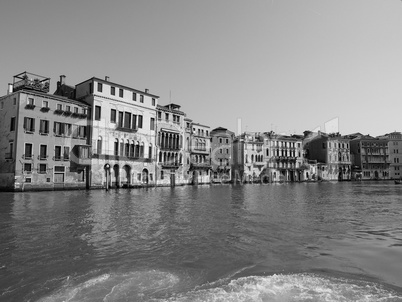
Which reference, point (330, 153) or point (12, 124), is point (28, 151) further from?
point (330, 153)

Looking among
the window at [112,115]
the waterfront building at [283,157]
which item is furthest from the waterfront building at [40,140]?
the waterfront building at [283,157]

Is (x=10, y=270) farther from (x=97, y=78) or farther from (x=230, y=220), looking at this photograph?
→ (x=97, y=78)

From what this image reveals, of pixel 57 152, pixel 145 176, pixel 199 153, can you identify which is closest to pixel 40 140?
pixel 57 152

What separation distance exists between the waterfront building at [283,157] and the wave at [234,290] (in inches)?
2726

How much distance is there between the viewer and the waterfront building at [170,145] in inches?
1882

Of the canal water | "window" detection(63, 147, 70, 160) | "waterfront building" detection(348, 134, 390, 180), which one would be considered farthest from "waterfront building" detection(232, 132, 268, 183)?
the canal water

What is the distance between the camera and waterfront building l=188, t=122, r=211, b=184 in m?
55.9

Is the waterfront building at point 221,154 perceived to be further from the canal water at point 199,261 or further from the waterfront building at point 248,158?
the canal water at point 199,261

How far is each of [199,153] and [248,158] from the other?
52.3 feet

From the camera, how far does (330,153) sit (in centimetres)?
8344

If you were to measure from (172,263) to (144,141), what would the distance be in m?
39.5

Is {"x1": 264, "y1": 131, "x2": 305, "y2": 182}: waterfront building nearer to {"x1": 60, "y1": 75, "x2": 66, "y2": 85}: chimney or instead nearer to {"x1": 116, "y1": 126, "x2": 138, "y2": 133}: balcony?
{"x1": 116, "y1": 126, "x2": 138, "y2": 133}: balcony

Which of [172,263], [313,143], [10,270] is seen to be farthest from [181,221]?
[313,143]

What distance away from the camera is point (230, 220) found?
11.8m
